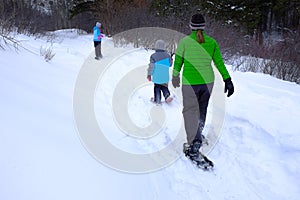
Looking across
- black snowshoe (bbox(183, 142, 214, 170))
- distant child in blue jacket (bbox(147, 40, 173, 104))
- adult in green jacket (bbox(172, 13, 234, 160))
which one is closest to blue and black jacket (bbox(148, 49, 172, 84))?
distant child in blue jacket (bbox(147, 40, 173, 104))

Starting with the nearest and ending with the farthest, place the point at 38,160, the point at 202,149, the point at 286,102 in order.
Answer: the point at 38,160, the point at 202,149, the point at 286,102

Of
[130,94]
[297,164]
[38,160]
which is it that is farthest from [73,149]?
[130,94]

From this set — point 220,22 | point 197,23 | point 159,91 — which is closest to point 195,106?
point 197,23

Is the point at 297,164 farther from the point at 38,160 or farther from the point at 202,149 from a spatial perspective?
the point at 38,160

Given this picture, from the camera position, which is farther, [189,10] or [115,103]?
[189,10]

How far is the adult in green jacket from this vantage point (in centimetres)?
288

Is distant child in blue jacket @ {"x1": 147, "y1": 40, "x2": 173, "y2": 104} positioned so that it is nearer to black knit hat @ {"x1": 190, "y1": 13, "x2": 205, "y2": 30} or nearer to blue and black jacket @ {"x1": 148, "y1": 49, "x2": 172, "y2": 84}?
blue and black jacket @ {"x1": 148, "y1": 49, "x2": 172, "y2": 84}

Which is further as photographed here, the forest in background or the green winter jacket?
the forest in background

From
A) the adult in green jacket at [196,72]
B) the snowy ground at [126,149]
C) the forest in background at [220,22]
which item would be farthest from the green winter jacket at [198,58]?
the forest in background at [220,22]

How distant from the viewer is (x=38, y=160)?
2105 mm

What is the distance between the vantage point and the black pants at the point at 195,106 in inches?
120

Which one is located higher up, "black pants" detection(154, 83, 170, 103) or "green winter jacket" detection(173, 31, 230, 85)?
"green winter jacket" detection(173, 31, 230, 85)

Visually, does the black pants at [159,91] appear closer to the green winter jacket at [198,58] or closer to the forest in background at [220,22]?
the green winter jacket at [198,58]

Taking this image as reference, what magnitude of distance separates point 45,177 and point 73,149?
66 centimetres
